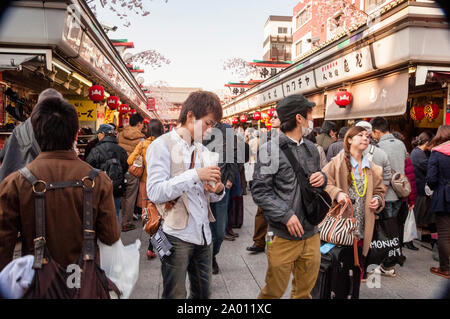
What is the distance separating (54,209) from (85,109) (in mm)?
10293

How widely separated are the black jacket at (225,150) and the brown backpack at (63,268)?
282 centimetres

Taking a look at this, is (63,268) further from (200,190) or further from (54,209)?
(200,190)

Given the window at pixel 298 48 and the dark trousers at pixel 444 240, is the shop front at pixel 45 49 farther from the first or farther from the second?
the window at pixel 298 48

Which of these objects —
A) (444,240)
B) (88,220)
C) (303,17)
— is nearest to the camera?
(88,220)

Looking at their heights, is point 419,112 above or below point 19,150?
above

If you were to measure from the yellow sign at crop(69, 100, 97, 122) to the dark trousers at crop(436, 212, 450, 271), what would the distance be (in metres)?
10.3

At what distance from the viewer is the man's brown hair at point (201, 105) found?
97.2 inches

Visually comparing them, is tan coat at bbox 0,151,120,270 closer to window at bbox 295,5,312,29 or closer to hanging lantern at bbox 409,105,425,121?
hanging lantern at bbox 409,105,425,121

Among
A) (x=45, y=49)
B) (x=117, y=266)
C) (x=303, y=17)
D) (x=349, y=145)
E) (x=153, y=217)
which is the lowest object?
(x=117, y=266)

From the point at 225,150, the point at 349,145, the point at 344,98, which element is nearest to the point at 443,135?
Answer: the point at 349,145

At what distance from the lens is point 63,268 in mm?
1797

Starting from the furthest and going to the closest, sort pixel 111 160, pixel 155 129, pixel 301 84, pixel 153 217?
1. pixel 301 84
2. pixel 155 129
3. pixel 111 160
4. pixel 153 217

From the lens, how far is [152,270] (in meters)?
4.52

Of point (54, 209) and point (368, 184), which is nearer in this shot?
point (54, 209)
